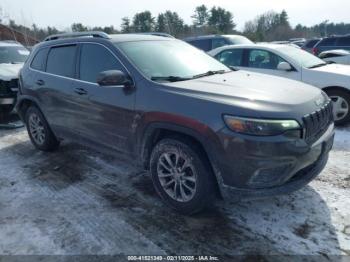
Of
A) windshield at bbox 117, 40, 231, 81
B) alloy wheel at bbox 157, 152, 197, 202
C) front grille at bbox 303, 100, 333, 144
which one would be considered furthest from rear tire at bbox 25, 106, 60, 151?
front grille at bbox 303, 100, 333, 144

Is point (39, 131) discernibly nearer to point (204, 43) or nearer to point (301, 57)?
point (301, 57)

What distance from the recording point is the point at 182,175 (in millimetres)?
3453

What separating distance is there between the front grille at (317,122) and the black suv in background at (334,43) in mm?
12282

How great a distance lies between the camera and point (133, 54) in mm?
3967

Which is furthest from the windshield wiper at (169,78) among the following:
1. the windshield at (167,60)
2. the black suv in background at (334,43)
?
the black suv in background at (334,43)

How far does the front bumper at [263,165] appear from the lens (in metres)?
2.89

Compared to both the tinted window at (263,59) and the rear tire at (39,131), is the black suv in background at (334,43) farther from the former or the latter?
the rear tire at (39,131)

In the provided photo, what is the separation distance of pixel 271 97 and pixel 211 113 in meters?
0.60

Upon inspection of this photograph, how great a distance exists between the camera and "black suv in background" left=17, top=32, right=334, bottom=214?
2.96 metres

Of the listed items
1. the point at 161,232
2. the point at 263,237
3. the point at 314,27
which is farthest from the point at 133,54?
the point at 314,27

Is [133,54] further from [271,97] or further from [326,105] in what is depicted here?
[326,105]

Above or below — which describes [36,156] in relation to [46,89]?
below

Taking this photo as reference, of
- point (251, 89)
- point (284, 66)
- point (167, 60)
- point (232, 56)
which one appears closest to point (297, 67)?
point (284, 66)

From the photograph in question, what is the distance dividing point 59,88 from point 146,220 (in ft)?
7.61
